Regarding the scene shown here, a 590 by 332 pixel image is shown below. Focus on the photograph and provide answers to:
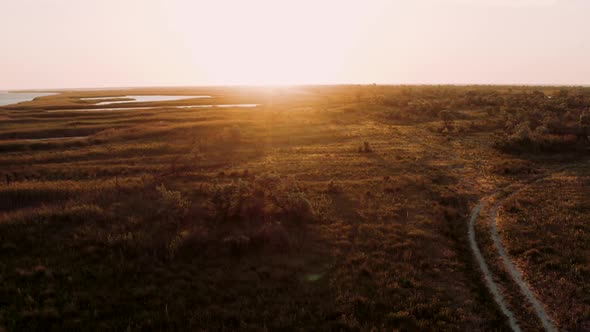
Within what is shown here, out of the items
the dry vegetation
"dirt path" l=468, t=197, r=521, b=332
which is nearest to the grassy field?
the dry vegetation

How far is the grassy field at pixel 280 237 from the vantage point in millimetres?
12266

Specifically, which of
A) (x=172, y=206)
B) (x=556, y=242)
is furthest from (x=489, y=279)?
(x=172, y=206)

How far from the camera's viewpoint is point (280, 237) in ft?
57.7

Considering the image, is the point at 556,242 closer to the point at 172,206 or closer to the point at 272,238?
the point at 272,238

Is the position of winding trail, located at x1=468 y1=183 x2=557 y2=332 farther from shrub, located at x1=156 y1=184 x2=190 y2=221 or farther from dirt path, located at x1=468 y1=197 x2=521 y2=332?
shrub, located at x1=156 y1=184 x2=190 y2=221

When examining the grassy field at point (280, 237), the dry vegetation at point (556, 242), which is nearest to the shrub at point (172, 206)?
the grassy field at point (280, 237)

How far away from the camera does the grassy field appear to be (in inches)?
483

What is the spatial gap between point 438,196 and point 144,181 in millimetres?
23904

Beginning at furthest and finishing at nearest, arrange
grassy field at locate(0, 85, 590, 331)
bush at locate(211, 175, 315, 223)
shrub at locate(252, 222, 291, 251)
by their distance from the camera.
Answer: bush at locate(211, 175, 315, 223), shrub at locate(252, 222, 291, 251), grassy field at locate(0, 85, 590, 331)

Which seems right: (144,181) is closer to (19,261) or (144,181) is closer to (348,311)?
(19,261)

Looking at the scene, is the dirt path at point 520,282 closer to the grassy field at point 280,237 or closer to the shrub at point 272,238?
the grassy field at point 280,237

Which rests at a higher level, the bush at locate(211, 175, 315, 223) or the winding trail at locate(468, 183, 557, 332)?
the bush at locate(211, 175, 315, 223)

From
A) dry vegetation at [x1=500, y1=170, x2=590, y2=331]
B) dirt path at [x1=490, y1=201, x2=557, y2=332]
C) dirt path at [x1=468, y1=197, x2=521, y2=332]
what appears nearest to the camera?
dirt path at [x1=490, y1=201, x2=557, y2=332]

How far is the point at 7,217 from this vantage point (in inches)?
747
